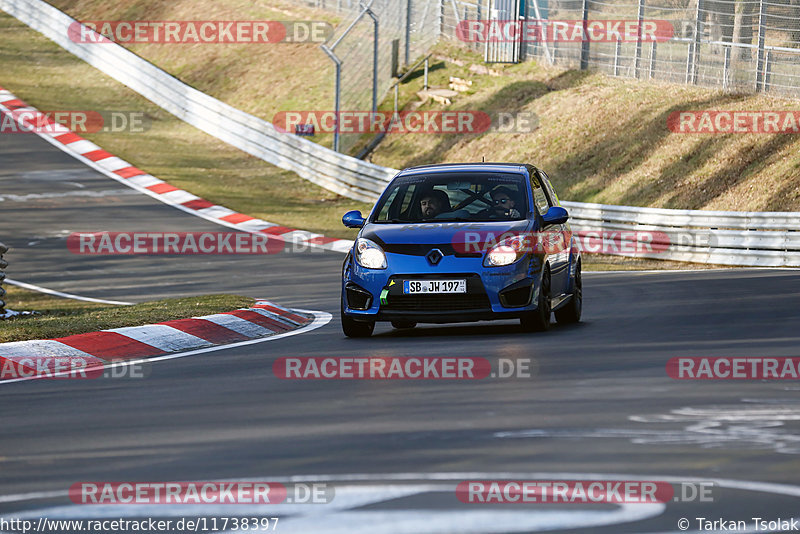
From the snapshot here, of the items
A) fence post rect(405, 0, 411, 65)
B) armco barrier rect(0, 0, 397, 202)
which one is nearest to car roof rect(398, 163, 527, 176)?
armco barrier rect(0, 0, 397, 202)

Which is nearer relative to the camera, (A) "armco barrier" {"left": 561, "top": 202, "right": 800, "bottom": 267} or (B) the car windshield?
(B) the car windshield

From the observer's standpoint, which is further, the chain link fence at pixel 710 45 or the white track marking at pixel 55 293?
the chain link fence at pixel 710 45

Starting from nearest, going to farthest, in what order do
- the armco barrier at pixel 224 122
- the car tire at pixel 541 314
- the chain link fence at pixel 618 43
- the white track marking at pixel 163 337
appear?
1. the white track marking at pixel 163 337
2. the car tire at pixel 541 314
3. the chain link fence at pixel 618 43
4. the armco barrier at pixel 224 122

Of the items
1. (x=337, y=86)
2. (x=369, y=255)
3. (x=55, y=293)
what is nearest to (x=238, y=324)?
(x=369, y=255)

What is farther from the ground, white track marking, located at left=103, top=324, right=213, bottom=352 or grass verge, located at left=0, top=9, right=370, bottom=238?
white track marking, located at left=103, top=324, right=213, bottom=352

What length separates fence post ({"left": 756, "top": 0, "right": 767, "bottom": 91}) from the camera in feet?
85.6

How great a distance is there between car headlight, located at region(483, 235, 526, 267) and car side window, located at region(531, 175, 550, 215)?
3.19ft

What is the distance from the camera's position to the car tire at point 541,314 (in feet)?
37.1

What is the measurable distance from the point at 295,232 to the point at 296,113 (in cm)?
1236

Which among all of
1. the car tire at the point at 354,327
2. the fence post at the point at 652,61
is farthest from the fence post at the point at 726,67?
the car tire at the point at 354,327

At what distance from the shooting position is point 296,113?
3738 cm

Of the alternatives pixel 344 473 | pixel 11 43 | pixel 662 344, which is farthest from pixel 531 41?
pixel 344 473

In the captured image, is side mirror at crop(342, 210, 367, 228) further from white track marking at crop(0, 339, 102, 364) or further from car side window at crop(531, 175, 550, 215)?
white track marking at crop(0, 339, 102, 364)

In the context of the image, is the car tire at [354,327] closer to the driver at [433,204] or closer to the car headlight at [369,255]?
the car headlight at [369,255]
